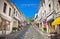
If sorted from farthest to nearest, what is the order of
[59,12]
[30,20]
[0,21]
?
1. [30,20]
2. [0,21]
3. [59,12]

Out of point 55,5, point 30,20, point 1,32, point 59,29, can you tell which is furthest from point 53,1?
point 30,20

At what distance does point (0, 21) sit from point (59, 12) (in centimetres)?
1026

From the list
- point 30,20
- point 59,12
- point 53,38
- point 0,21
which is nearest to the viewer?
point 53,38

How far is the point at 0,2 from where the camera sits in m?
20.6

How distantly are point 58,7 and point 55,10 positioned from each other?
0.75 metres

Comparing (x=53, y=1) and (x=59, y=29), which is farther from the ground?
(x=53, y=1)

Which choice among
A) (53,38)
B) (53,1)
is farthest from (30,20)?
(53,38)

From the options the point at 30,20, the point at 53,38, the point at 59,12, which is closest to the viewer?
the point at 53,38

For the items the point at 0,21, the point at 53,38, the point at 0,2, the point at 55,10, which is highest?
the point at 0,2

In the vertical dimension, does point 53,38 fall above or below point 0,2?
below

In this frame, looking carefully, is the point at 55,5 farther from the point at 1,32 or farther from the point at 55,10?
the point at 1,32

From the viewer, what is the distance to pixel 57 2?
22.0 metres

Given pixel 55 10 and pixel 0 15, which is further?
pixel 55 10

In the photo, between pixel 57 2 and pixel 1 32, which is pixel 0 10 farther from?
pixel 57 2
